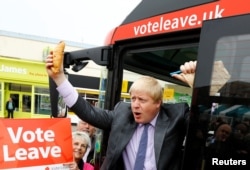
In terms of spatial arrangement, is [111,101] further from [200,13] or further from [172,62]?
[200,13]

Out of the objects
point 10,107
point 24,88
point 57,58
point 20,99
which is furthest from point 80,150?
point 24,88

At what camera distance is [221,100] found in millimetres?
1947

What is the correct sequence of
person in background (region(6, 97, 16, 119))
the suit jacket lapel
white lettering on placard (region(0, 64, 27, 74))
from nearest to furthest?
the suit jacket lapel → person in background (region(6, 97, 16, 119)) → white lettering on placard (region(0, 64, 27, 74))

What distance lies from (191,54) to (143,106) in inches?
24.9

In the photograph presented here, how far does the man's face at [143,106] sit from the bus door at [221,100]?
26 cm

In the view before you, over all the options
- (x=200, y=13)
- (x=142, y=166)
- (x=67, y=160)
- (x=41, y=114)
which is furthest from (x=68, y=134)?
(x=41, y=114)

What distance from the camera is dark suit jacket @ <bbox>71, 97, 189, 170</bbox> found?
2.12 meters

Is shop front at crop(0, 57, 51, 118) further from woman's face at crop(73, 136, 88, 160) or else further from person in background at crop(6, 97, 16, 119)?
woman's face at crop(73, 136, 88, 160)

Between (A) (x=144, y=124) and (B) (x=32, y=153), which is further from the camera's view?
(B) (x=32, y=153)

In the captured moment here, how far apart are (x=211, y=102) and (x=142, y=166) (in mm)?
570

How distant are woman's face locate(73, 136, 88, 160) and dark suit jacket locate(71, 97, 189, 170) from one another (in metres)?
0.91

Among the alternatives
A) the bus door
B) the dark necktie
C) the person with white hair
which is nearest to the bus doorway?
the person with white hair

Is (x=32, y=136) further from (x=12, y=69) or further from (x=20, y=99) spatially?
(x=12, y=69)

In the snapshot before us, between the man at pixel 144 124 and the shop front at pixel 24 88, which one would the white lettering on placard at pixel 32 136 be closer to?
the man at pixel 144 124
